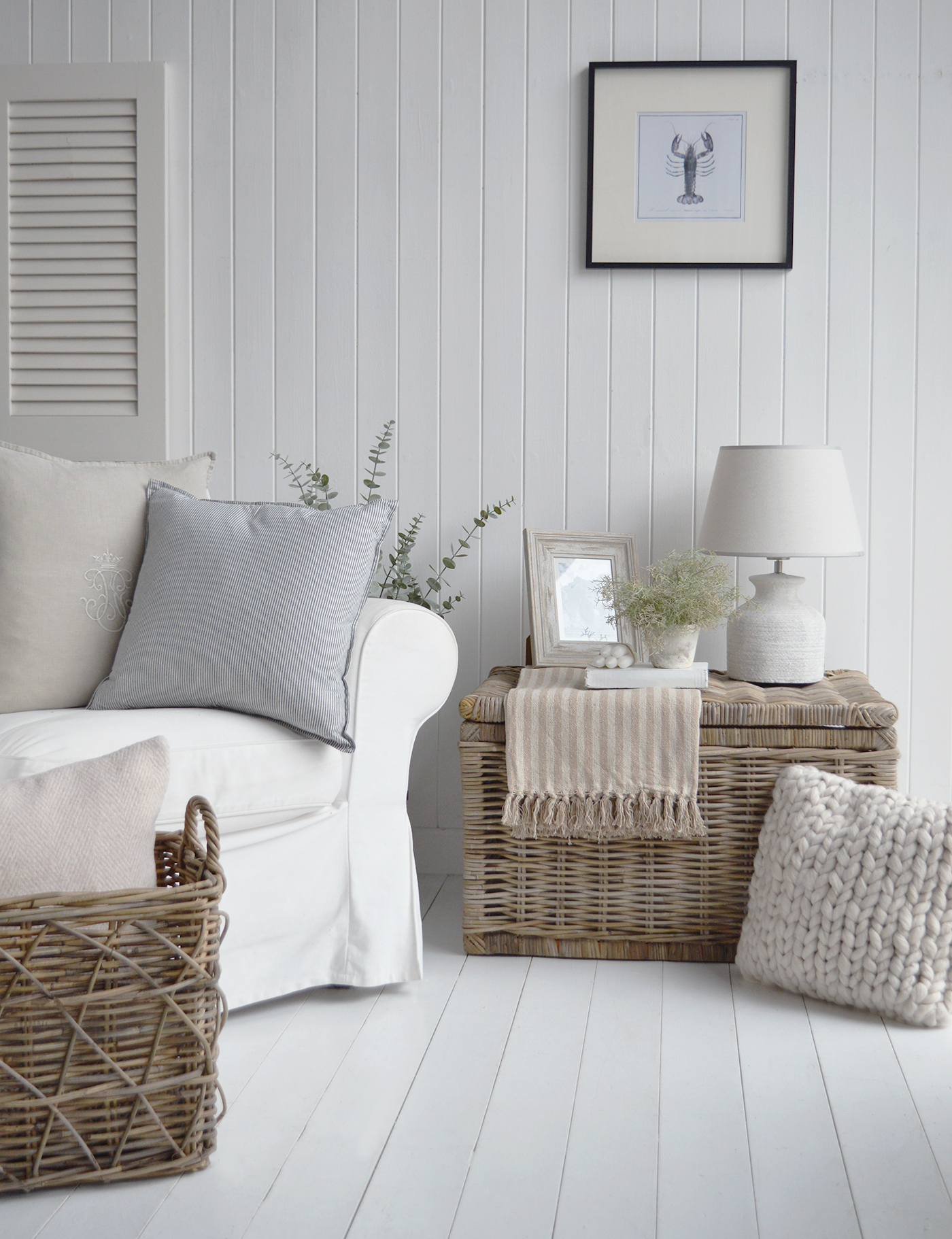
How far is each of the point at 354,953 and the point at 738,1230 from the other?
2.72 ft

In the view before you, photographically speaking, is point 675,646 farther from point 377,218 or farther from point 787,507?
point 377,218

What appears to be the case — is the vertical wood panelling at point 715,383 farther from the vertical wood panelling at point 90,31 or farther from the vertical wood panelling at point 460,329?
the vertical wood panelling at point 90,31

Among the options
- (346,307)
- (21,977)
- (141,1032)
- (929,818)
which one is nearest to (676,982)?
(929,818)

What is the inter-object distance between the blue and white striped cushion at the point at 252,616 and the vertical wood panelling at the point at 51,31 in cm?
142

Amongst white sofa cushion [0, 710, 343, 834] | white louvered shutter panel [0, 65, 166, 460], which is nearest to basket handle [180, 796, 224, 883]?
white sofa cushion [0, 710, 343, 834]

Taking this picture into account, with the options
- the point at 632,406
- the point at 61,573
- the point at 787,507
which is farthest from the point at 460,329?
the point at 61,573

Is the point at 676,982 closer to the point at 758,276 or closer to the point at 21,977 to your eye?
the point at 21,977

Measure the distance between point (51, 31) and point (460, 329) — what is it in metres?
1.24

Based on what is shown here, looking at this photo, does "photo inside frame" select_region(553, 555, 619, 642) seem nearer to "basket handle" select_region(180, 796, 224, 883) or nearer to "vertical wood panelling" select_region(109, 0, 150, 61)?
"basket handle" select_region(180, 796, 224, 883)

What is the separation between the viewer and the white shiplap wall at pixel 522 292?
2.50m

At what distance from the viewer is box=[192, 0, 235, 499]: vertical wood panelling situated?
103 inches

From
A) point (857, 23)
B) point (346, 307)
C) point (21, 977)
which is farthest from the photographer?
point (346, 307)

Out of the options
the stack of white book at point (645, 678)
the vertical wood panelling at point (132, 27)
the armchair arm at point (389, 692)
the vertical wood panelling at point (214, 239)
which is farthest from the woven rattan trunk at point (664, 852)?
the vertical wood panelling at point (132, 27)

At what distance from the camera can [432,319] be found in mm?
2611
